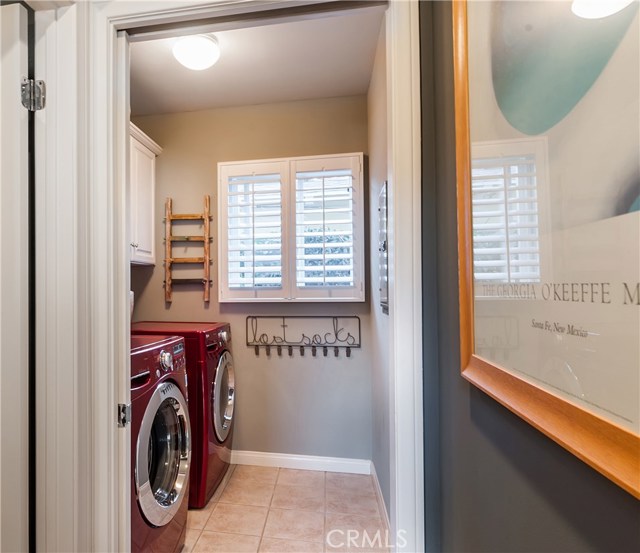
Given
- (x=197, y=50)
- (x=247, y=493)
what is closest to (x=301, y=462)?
(x=247, y=493)

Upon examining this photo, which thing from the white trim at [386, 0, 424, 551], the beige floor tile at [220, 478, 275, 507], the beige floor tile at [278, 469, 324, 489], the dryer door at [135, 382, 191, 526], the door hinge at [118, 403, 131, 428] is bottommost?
the beige floor tile at [278, 469, 324, 489]

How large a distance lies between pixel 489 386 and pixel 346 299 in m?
1.69

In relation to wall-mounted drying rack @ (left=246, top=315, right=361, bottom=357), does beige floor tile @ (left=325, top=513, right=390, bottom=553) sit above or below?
below

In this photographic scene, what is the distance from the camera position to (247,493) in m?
2.05

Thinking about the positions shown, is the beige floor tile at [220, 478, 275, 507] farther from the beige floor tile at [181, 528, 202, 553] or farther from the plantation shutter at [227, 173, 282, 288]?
the plantation shutter at [227, 173, 282, 288]

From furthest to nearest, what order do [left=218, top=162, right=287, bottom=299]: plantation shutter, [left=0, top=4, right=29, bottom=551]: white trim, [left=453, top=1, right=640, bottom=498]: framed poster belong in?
1. [left=218, top=162, right=287, bottom=299]: plantation shutter
2. [left=0, top=4, right=29, bottom=551]: white trim
3. [left=453, top=1, right=640, bottom=498]: framed poster

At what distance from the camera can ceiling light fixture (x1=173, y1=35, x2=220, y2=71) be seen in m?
1.65

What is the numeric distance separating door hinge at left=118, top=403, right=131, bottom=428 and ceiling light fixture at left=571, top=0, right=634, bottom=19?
1.29 m

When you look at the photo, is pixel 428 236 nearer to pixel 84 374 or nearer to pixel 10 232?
pixel 84 374

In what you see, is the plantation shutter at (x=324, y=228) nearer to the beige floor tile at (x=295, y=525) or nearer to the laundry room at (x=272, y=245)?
the laundry room at (x=272, y=245)

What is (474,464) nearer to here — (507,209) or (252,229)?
(507,209)

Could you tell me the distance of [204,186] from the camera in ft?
8.13

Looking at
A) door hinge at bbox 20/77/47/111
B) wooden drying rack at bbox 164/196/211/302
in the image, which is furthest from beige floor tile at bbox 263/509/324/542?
door hinge at bbox 20/77/47/111

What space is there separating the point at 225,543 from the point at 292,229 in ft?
6.38
